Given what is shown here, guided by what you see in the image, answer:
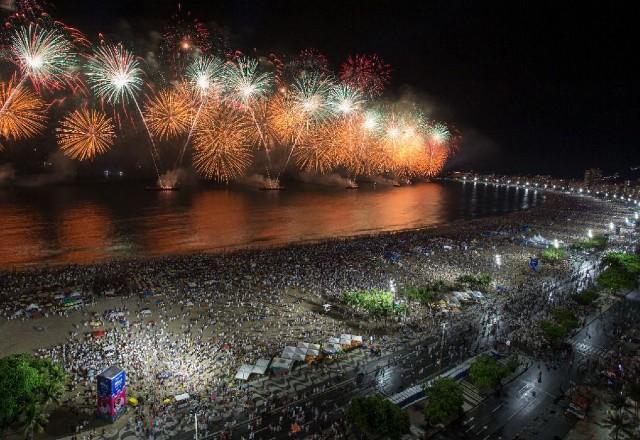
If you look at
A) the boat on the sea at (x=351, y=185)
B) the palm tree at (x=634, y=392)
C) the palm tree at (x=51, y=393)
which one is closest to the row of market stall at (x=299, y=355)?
the palm tree at (x=51, y=393)

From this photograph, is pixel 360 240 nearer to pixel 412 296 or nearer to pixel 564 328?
pixel 412 296

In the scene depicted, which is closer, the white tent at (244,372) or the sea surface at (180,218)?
the white tent at (244,372)

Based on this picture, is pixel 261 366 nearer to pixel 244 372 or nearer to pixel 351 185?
pixel 244 372

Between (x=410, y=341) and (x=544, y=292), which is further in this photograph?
(x=544, y=292)

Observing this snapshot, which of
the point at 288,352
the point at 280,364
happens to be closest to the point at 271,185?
the point at 288,352

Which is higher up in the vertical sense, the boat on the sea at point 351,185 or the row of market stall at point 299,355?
the boat on the sea at point 351,185

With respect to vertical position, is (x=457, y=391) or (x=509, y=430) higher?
(x=457, y=391)

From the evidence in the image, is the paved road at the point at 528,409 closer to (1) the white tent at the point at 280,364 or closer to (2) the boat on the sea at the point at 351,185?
(1) the white tent at the point at 280,364

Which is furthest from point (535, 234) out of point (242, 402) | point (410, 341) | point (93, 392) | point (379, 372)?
point (93, 392)
